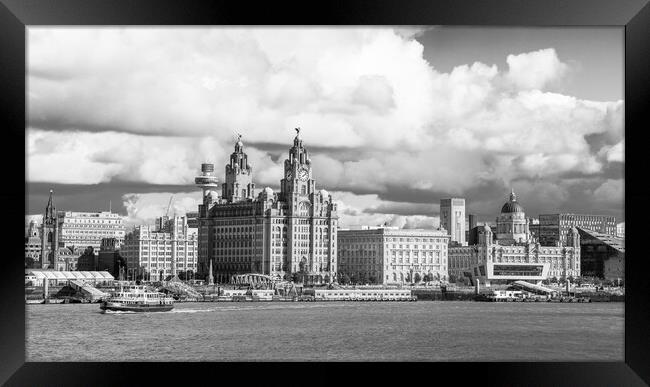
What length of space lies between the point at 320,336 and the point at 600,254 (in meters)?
38.7

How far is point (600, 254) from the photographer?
59.4 meters

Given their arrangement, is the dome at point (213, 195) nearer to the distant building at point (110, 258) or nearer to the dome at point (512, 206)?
the distant building at point (110, 258)

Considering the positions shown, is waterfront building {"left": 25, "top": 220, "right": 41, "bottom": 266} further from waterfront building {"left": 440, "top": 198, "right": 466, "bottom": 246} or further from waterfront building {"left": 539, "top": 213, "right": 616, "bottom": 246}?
waterfront building {"left": 539, "top": 213, "right": 616, "bottom": 246}

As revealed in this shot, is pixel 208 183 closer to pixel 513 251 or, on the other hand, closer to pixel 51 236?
pixel 51 236

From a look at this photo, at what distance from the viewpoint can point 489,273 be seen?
56688mm

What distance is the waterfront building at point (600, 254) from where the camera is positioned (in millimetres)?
58531

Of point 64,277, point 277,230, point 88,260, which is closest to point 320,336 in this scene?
point 64,277

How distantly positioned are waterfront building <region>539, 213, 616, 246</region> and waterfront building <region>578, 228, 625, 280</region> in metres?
1.16

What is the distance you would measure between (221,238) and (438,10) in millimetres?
50251

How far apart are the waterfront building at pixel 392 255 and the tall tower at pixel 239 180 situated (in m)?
5.67

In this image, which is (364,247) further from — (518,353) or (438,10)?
(438,10)

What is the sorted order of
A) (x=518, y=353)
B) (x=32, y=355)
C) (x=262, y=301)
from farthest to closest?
(x=262, y=301) < (x=518, y=353) < (x=32, y=355)

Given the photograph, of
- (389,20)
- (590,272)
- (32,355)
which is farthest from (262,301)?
(389,20)

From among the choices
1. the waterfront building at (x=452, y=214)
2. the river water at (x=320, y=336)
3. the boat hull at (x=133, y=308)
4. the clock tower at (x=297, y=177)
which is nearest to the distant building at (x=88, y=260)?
the clock tower at (x=297, y=177)
